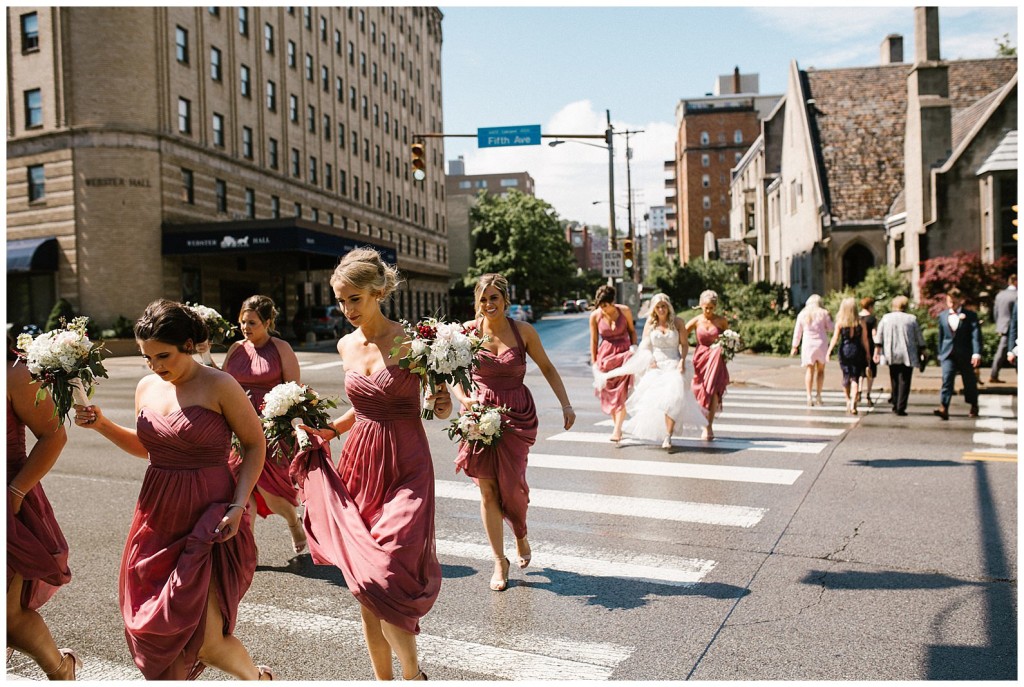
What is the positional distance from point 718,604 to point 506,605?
1.30 metres

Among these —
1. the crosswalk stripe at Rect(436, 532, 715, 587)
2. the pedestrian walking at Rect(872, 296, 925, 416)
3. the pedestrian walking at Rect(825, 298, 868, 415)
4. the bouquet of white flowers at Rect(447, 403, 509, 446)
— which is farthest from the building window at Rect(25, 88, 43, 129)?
the bouquet of white flowers at Rect(447, 403, 509, 446)

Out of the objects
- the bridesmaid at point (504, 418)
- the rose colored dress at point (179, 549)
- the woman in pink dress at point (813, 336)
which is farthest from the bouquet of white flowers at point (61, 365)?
the woman in pink dress at point (813, 336)

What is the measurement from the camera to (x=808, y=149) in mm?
36500

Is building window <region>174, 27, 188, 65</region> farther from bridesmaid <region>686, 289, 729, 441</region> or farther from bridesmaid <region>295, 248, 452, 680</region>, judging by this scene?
bridesmaid <region>295, 248, 452, 680</region>

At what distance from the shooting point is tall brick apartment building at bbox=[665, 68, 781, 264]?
310 feet

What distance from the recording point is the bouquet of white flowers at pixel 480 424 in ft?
18.3

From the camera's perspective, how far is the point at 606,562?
6.24m

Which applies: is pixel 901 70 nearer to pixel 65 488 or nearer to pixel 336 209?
pixel 336 209

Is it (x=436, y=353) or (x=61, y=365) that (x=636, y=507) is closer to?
(x=436, y=353)

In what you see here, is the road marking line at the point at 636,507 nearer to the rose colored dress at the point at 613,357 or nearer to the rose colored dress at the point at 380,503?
the rose colored dress at the point at 613,357

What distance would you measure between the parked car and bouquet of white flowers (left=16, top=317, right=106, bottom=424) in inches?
1414

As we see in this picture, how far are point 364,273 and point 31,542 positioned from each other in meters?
1.88

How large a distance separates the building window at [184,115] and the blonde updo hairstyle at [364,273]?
3500 cm

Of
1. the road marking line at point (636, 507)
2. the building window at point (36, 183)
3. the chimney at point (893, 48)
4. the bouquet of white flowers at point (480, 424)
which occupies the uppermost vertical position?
the chimney at point (893, 48)
